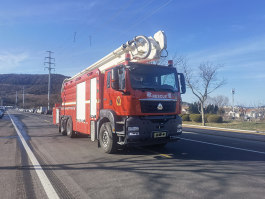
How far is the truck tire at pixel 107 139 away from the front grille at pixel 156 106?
1.31 m

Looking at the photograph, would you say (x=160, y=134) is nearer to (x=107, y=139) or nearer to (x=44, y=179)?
(x=107, y=139)

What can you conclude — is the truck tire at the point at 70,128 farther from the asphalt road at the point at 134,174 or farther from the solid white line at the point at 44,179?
the solid white line at the point at 44,179

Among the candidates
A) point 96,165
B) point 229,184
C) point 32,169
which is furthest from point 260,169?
point 32,169

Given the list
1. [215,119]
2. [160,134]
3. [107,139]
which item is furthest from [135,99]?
[215,119]

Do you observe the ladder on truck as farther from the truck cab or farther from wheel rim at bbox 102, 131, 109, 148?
wheel rim at bbox 102, 131, 109, 148

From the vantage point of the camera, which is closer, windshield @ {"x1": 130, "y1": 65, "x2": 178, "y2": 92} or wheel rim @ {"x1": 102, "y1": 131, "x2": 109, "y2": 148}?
windshield @ {"x1": 130, "y1": 65, "x2": 178, "y2": 92}

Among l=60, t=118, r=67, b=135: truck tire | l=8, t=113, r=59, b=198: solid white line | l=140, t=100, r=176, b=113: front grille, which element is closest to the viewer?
l=8, t=113, r=59, b=198: solid white line

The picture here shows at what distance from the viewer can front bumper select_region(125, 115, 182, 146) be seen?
253 inches

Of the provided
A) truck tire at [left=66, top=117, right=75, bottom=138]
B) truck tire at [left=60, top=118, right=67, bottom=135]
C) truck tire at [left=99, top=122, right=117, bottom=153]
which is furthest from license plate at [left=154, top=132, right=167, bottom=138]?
truck tire at [left=60, top=118, right=67, bottom=135]


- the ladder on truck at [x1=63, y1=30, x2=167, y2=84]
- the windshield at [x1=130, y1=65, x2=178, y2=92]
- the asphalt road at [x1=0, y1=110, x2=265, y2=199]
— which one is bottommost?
the asphalt road at [x1=0, y1=110, x2=265, y2=199]

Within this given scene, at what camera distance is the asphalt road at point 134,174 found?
414cm

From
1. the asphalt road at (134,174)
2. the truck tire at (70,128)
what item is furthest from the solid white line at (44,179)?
the truck tire at (70,128)

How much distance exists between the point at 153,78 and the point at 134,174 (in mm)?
3266

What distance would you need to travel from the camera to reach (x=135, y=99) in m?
6.58
